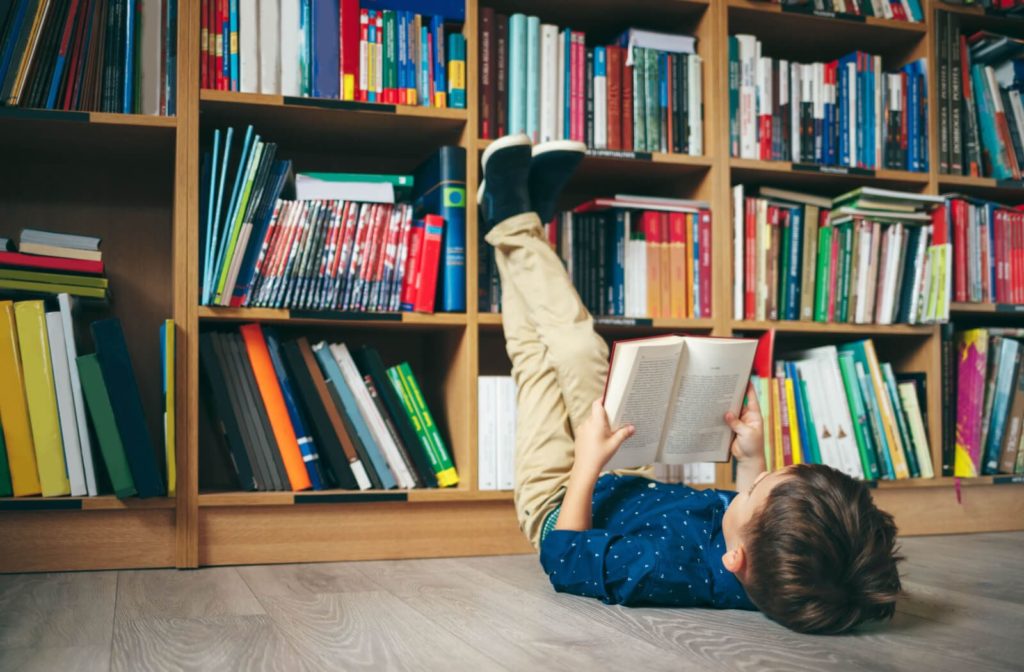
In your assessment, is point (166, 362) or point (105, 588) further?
point (166, 362)

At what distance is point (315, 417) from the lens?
1.98m

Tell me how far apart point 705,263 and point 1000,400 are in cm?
96

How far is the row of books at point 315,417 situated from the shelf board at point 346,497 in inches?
1.6

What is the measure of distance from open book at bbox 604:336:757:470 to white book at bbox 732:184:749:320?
57cm

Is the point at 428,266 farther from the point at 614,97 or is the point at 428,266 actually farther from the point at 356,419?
the point at 614,97

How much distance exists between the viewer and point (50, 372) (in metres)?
1.77

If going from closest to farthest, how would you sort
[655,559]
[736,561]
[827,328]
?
[736,561]
[655,559]
[827,328]

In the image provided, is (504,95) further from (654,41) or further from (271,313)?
(271,313)

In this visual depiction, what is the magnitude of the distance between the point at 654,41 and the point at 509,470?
1.18 m

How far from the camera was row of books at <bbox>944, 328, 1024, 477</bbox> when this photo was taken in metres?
2.43

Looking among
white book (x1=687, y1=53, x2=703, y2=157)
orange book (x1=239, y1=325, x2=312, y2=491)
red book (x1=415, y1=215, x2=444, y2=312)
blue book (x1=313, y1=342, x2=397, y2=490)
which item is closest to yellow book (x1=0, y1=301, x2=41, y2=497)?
orange book (x1=239, y1=325, x2=312, y2=491)

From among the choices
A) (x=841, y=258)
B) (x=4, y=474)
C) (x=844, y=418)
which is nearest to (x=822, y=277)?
(x=841, y=258)

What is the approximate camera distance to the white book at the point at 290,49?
2.01m

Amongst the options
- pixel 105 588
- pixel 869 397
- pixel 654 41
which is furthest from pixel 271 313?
pixel 869 397
